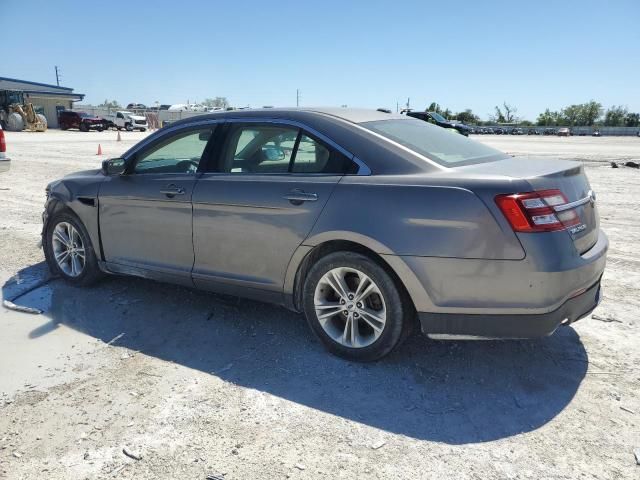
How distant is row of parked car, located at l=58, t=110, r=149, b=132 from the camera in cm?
4572

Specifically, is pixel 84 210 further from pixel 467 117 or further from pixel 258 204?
pixel 467 117

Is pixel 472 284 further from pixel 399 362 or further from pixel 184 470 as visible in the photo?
pixel 184 470

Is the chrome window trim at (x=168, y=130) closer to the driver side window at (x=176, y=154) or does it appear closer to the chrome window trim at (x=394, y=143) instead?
the driver side window at (x=176, y=154)

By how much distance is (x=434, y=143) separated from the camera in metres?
3.68

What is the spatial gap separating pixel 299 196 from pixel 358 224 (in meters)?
0.49

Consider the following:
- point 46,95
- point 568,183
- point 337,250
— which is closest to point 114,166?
point 337,250

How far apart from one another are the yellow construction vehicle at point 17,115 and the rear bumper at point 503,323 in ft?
153

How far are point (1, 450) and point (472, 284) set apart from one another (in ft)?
8.65

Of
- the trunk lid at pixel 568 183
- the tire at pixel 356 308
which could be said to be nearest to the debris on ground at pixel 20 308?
the tire at pixel 356 308

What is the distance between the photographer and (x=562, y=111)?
356ft

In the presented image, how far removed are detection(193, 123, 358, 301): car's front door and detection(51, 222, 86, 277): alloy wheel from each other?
1540mm

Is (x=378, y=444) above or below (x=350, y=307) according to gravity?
below

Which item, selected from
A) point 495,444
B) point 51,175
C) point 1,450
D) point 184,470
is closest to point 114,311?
point 1,450

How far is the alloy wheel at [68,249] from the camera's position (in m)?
4.91
